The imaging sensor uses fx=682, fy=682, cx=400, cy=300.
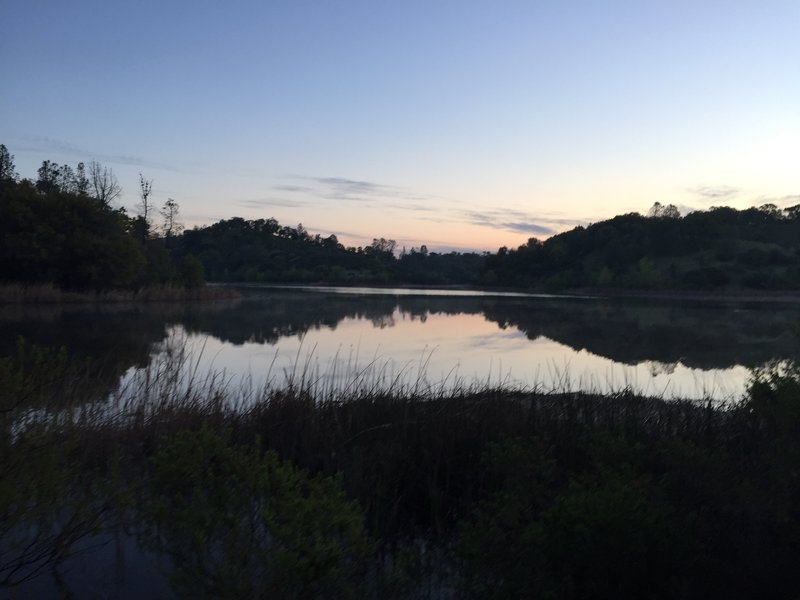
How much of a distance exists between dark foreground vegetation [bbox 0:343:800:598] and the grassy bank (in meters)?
25.2

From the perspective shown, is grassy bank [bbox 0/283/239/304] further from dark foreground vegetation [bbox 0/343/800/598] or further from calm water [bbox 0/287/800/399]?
dark foreground vegetation [bbox 0/343/800/598]

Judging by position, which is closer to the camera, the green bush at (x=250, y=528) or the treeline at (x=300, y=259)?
the green bush at (x=250, y=528)

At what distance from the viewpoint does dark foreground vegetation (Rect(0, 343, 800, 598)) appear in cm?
253

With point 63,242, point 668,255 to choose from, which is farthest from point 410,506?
point 668,255

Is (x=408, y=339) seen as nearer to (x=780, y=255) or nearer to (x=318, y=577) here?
(x=318, y=577)

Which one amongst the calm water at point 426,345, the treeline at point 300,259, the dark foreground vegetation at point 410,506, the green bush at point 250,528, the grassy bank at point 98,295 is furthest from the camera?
the treeline at point 300,259

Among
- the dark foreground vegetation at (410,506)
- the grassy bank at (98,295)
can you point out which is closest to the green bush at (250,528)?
the dark foreground vegetation at (410,506)

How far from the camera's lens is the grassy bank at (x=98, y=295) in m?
27.9

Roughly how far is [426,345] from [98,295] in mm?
22824

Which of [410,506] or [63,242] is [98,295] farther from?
[410,506]

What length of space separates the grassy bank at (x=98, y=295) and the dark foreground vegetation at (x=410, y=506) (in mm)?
25166

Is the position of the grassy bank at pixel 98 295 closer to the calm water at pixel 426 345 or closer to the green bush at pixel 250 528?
the calm water at pixel 426 345

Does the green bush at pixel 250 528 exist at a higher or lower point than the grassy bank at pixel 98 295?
higher

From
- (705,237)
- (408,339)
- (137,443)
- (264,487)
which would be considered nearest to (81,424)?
(137,443)
